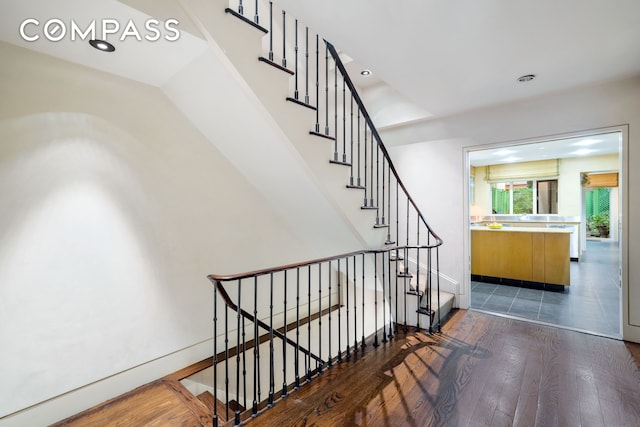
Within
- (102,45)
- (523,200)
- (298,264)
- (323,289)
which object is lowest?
(323,289)

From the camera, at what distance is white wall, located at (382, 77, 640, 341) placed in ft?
9.52

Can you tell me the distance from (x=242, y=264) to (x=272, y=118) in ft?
5.82

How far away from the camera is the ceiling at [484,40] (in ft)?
6.39

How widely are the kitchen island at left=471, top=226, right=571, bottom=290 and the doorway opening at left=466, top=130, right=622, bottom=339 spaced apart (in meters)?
0.01

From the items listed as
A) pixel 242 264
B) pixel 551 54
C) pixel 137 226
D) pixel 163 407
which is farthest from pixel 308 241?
pixel 551 54

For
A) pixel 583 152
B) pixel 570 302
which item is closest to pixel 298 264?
pixel 570 302

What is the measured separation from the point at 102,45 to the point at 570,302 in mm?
5829

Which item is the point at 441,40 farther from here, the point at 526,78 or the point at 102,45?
the point at 102,45

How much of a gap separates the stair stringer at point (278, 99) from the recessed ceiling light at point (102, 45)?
2.17ft

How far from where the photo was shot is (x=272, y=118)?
2061 millimetres

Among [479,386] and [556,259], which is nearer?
[479,386]

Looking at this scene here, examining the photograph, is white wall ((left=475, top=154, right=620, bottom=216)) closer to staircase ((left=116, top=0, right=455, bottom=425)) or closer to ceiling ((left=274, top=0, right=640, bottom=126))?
staircase ((left=116, top=0, right=455, bottom=425))

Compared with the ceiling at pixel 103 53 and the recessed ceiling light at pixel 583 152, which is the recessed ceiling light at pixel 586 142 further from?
the ceiling at pixel 103 53

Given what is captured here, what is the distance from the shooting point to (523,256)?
482cm
